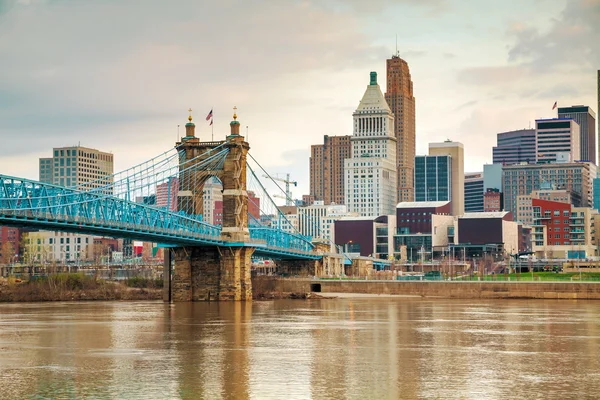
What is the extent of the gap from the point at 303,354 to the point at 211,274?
60.9 m

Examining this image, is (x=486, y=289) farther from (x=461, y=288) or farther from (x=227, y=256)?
(x=227, y=256)

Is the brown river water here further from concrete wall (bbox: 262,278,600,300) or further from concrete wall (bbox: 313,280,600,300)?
concrete wall (bbox: 262,278,600,300)

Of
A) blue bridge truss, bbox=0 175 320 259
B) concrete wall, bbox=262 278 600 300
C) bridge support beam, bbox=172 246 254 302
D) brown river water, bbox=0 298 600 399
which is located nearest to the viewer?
brown river water, bbox=0 298 600 399

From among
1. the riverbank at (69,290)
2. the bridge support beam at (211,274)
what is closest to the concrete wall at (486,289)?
the bridge support beam at (211,274)

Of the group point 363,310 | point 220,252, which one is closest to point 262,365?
point 363,310

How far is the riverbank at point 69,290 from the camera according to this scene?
12375cm

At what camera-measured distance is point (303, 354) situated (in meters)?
58.2

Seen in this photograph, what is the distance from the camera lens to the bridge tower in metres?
117

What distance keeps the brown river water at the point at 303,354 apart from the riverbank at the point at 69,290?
2898 centimetres

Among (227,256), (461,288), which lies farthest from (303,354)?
(461,288)

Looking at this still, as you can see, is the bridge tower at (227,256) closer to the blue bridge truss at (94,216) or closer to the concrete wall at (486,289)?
the blue bridge truss at (94,216)

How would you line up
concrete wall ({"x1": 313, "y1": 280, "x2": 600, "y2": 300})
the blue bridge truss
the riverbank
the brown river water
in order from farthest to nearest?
1. the riverbank
2. concrete wall ({"x1": 313, "y1": 280, "x2": 600, "y2": 300})
3. the blue bridge truss
4. the brown river water

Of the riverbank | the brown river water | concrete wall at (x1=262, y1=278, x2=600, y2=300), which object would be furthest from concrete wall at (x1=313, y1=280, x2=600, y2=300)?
the riverbank

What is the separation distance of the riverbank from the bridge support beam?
36.7ft
